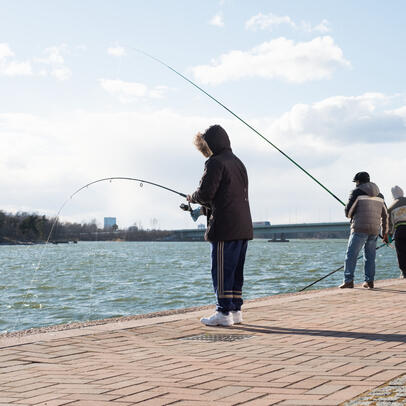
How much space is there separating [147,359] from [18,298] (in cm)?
1411

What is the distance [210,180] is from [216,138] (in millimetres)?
407

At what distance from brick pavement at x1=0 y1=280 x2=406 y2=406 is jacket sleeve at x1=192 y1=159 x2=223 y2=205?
45.2 inches

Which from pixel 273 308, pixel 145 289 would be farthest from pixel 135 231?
pixel 273 308

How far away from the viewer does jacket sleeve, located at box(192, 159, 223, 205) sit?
5980 mm

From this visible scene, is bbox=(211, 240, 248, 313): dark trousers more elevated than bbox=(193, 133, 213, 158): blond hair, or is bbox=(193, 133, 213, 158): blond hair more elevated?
bbox=(193, 133, 213, 158): blond hair

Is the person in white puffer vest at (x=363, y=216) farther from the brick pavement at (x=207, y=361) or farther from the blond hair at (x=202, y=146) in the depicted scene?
the blond hair at (x=202, y=146)

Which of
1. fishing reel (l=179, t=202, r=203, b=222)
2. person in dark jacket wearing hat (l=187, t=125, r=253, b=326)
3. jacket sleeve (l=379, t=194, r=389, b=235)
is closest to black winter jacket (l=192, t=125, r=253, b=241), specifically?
person in dark jacket wearing hat (l=187, t=125, r=253, b=326)

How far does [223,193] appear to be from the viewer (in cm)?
603

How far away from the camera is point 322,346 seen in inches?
187

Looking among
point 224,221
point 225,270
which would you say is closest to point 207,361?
point 225,270

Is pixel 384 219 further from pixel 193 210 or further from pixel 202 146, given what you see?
pixel 202 146

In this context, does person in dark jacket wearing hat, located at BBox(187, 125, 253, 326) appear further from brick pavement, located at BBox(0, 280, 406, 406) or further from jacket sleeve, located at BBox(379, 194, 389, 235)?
jacket sleeve, located at BBox(379, 194, 389, 235)

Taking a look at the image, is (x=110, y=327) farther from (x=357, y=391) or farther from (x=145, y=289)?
(x=145, y=289)

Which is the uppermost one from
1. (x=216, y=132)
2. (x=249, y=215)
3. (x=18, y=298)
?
(x=216, y=132)
